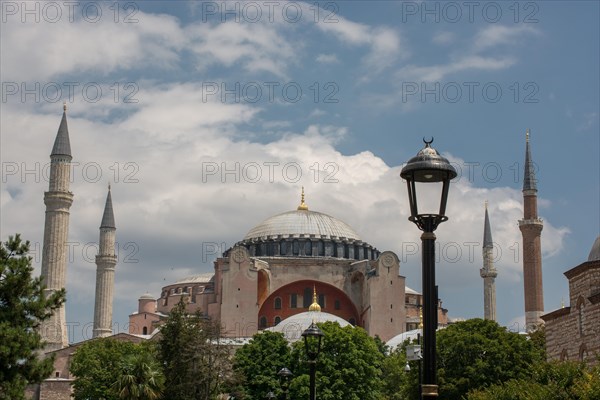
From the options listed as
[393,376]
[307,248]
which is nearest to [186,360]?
[393,376]

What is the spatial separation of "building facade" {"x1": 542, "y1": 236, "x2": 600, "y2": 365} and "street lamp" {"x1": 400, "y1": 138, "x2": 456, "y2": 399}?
59.4ft

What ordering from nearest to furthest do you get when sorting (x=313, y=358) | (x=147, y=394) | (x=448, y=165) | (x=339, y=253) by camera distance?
(x=448, y=165), (x=313, y=358), (x=147, y=394), (x=339, y=253)

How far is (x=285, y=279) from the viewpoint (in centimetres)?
6719

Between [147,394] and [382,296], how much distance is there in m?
33.9

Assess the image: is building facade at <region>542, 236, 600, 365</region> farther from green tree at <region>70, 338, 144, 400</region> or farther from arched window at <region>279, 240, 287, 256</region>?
arched window at <region>279, 240, 287, 256</region>

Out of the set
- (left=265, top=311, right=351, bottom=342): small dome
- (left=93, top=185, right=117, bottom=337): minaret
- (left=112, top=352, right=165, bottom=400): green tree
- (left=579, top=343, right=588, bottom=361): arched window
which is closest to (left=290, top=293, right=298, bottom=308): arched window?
(left=265, top=311, right=351, bottom=342): small dome

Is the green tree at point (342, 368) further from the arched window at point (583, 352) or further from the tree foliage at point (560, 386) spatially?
the tree foliage at point (560, 386)

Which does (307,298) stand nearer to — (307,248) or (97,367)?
(307,248)

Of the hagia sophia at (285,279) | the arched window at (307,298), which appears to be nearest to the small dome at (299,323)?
the hagia sophia at (285,279)

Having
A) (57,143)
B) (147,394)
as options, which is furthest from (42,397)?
(147,394)

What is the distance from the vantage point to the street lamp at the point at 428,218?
901 centimetres

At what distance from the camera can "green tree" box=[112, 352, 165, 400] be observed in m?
31.8

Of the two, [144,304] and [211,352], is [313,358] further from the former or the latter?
[144,304]

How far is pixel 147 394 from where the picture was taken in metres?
32.0
